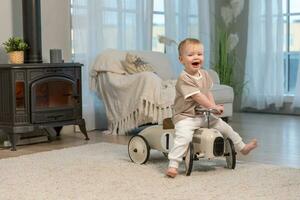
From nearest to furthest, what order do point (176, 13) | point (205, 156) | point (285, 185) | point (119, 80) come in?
point (285, 185) < point (205, 156) < point (119, 80) < point (176, 13)

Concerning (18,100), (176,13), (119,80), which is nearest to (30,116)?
(18,100)

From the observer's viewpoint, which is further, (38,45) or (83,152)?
(38,45)

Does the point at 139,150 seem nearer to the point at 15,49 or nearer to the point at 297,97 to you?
the point at 15,49

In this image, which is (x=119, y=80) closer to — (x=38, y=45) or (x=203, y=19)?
(x=38, y=45)

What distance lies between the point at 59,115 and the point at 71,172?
1.38 m

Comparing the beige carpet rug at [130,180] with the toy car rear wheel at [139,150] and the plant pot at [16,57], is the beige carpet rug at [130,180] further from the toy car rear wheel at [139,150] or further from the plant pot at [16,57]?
the plant pot at [16,57]

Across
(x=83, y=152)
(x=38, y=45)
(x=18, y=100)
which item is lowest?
(x=83, y=152)

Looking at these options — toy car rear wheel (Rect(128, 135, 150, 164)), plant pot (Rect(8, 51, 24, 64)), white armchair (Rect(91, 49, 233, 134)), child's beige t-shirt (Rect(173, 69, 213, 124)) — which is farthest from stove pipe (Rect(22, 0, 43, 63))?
child's beige t-shirt (Rect(173, 69, 213, 124))

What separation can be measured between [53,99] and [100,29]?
1.08 m

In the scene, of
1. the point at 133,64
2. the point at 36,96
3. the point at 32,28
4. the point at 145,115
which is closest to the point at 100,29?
the point at 133,64

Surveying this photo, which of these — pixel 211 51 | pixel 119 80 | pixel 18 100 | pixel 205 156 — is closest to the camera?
pixel 205 156

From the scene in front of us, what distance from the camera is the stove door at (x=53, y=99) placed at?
4367mm

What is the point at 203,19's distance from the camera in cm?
699

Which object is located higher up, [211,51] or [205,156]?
[211,51]
